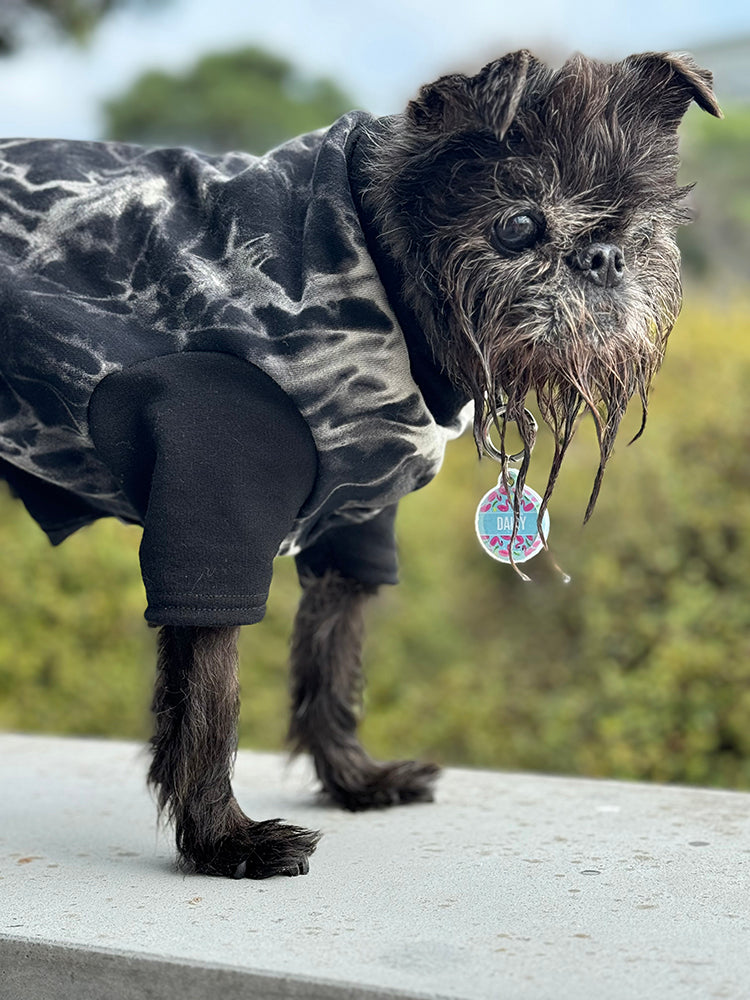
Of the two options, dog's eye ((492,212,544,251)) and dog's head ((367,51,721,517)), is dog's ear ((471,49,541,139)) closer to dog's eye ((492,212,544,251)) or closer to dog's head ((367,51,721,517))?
dog's head ((367,51,721,517))

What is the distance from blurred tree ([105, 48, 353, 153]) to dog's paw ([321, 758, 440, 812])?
1662cm

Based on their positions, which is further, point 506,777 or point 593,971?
point 506,777

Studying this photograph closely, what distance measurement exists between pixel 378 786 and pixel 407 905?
85 cm

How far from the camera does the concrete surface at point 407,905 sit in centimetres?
186

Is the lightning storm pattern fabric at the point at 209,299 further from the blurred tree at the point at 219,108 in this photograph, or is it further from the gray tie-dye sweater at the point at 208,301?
the blurred tree at the point at 219,108

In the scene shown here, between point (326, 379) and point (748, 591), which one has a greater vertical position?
point (326, 379)

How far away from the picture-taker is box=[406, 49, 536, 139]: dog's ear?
1942 mm

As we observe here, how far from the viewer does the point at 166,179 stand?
95.3 inches

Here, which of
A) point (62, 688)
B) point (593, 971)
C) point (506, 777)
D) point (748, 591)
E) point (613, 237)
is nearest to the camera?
point (593, 971)

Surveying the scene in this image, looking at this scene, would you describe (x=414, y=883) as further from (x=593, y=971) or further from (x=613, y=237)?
(x=613, y=237)

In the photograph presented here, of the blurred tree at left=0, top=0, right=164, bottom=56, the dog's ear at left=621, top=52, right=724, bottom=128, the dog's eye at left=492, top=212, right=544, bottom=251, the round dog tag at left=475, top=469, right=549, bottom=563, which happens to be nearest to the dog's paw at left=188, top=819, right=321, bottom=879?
the round dog tag at left=475, top=469, right=549, bottom=563

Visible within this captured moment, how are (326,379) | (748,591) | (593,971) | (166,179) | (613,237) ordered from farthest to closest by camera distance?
(748,591), (166,179), (326,379), (613,237), (593,971)

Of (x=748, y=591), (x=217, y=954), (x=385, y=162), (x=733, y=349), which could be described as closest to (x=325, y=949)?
(x=217, y=954)

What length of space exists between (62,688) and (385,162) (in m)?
3.53
